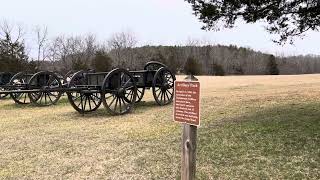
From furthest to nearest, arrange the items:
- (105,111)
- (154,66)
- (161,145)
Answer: (154,66) → (105,111) → (161,145)

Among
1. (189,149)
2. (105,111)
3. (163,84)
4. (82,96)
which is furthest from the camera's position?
(163,84)

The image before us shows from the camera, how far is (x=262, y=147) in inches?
302

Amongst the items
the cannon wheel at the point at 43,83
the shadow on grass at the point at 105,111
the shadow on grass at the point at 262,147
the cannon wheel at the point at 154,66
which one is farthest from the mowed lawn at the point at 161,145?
the cannon wheel at the point at 43,83

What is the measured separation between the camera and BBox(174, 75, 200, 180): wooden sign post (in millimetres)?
4590

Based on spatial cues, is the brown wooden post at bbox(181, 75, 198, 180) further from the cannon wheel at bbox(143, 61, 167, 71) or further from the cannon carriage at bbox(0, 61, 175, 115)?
the cannon wheel at bbox(143, 61, 167, 71)

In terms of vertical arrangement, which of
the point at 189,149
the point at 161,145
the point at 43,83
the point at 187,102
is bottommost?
the point at 161,145

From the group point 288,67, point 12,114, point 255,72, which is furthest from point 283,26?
point 288,67

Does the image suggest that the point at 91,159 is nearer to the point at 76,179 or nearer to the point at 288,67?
the point at 76,179

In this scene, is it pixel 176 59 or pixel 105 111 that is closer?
pixel 105 111

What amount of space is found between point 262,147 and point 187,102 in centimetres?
337

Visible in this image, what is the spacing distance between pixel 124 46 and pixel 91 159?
57.6m

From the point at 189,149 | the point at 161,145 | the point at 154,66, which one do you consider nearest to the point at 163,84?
the point at 154,66

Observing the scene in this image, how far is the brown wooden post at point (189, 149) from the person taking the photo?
15.7 ft

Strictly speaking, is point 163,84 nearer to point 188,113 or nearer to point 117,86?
point 117,86
